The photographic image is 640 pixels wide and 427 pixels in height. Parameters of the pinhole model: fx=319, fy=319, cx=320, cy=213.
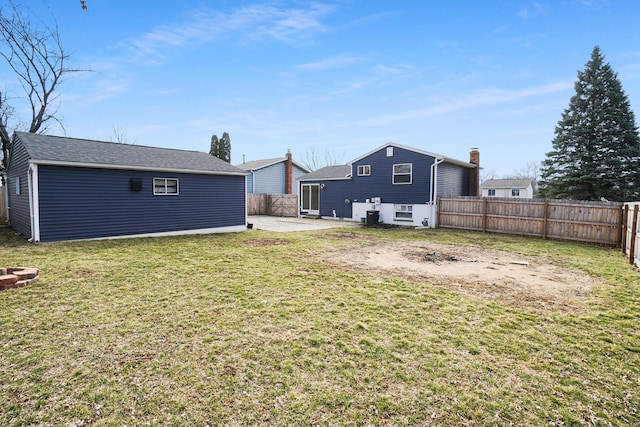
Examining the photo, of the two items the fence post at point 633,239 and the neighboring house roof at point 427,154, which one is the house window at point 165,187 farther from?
the fence post at point 633,239

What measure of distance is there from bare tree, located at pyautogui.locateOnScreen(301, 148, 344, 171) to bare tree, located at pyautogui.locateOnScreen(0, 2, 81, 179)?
115ft

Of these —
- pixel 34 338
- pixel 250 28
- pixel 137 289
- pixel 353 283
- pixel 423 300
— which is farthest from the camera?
pixel 250 28

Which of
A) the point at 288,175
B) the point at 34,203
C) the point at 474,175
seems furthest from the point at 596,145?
the point at 34,203

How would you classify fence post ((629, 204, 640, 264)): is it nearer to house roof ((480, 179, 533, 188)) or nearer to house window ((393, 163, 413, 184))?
house window ((393, 163, 413, 184))

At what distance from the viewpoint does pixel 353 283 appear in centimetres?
566

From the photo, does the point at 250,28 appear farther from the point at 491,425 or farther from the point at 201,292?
the point at 491,425

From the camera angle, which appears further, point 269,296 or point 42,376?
point 269,296

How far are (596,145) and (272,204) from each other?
21.1 m

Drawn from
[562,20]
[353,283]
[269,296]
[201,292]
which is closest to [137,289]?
[201,292]

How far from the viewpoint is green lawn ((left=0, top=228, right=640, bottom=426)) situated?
2.33 metres

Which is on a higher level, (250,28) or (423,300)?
(250,28)

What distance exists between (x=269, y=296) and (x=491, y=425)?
330 centimetres

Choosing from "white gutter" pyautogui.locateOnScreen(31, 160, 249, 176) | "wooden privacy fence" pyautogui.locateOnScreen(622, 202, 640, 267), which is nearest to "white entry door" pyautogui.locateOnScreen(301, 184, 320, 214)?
"white gutter" pyautogui.locateOnScreen(31, 160, 249, 176)

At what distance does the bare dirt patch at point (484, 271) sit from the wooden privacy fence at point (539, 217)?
14.4ft
